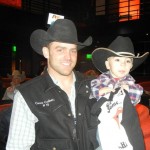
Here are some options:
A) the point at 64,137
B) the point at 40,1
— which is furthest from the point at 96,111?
the point at 40,1

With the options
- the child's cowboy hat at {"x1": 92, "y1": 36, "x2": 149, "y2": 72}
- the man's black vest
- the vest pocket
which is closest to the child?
the child's cowboy hat at {"x1": 92, "y1": 36, "x2": 149, "y2": 72}

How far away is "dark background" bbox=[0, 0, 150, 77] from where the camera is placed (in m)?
15.5

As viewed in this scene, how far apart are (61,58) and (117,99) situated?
0.56m

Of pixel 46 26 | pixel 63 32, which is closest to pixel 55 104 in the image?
pixel 63 32

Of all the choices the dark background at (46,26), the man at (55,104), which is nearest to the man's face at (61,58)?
the man at (55,104)

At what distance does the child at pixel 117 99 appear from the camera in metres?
2.09

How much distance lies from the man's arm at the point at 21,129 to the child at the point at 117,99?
53 centimetres

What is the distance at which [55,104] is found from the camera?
2.17 metres

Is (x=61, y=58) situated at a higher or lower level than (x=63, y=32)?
lower

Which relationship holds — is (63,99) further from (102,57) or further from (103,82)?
(102,57)

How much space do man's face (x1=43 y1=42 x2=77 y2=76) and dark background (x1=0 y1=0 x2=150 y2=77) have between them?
37.2ft

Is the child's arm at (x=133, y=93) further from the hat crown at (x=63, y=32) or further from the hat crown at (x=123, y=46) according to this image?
the hat crown at (x=63, y=32)

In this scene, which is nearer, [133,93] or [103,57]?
[133,93]

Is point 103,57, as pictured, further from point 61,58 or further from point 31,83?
point 31,83
